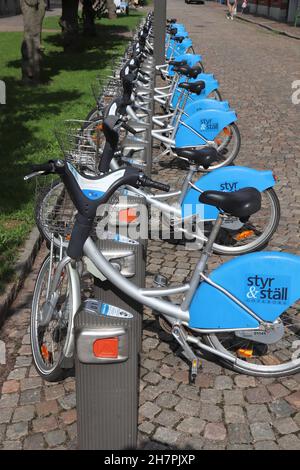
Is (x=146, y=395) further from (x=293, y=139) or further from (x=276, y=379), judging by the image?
(x=293, y=139)

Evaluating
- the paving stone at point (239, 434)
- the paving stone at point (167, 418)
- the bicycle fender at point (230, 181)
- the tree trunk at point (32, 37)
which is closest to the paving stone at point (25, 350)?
the paving stone at point (167, 418)

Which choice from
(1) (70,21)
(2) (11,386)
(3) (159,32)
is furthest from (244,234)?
(1) (70,21)

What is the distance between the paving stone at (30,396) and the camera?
3162 millimetres

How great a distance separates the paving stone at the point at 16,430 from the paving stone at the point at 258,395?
1304 millimetres

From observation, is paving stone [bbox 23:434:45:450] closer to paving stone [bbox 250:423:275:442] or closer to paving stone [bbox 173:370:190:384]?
paving stone [bbox 173:370:190:384]

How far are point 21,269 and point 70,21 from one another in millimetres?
13558

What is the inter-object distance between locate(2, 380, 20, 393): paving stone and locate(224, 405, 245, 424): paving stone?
127 centimetres

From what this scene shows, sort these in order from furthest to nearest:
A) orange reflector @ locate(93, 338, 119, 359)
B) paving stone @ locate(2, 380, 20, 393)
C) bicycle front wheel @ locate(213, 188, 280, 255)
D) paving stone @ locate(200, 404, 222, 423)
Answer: bicycle front wheel @ locate(213, 188, 280, 255) → paving stone @ locate(2, 380, 20, 393) → paving stone @ locate(200, 404, 222, 423) → orange reflector @ locate(93, 338, 119, 359)

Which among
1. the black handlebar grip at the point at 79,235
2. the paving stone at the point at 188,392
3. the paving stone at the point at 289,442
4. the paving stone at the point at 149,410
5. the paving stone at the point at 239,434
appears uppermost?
the black handlebar grip at the point at 79,235

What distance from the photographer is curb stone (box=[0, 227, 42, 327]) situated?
13.0 feet

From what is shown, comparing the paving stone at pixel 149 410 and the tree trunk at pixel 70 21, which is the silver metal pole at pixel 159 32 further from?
the paving stone at pixel 149 410

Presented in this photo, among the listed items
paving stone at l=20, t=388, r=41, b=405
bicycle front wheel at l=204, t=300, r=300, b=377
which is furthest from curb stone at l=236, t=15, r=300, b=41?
paving stone at l=20, t=388, r=41, b=405

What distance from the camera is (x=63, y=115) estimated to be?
934 cm

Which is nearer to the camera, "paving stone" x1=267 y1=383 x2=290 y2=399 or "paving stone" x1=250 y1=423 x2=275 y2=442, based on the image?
"paving stone" x1=250 y1=423 x2=275 y2=442
